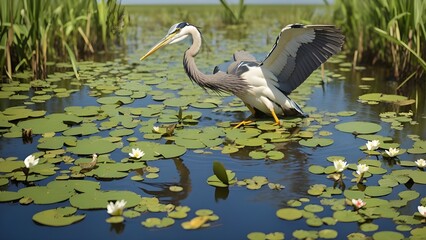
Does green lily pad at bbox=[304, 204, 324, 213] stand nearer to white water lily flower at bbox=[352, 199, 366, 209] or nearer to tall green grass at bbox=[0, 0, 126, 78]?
white water lily flower at bbox=[352, 199, 366, 209]

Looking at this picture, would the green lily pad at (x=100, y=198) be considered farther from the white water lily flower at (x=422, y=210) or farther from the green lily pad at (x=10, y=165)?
the white water lily flower at (x=422, y=210)

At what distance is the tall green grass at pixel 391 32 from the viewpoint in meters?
4.84

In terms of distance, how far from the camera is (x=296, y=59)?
3859mm

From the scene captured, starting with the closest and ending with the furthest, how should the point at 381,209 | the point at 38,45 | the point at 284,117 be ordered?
the point at 381,209, the point at 284,117, the point at 38,45

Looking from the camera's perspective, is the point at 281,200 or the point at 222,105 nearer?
the point at 281,200

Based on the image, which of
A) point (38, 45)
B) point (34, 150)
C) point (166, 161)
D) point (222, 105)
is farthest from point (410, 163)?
point (38, 45)

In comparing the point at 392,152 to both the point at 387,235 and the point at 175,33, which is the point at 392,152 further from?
the point at 175,33

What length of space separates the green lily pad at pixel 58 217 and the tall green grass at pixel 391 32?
9.79ft

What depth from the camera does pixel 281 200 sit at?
252cm

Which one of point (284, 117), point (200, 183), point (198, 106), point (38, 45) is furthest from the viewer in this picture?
point (38, 45)

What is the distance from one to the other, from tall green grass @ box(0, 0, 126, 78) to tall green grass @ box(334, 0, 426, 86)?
3.15m

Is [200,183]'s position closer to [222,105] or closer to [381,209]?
[381,209]

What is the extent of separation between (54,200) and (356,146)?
6.55 feet

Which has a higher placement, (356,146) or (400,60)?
(400,60)
